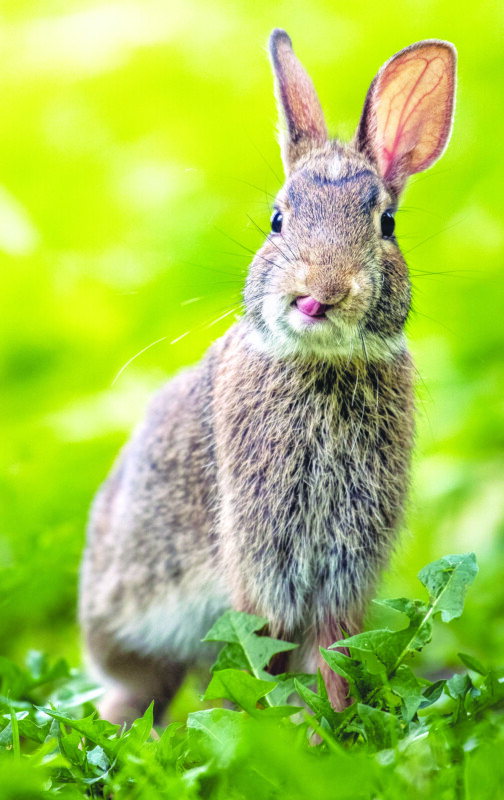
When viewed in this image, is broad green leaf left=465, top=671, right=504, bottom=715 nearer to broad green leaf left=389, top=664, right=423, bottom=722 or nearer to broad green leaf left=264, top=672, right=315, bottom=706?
broad green leaf left=389, top=664, right=423, bottom=722

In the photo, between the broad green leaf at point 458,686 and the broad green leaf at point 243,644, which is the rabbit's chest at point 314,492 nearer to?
the broad green leaf at point 243,644

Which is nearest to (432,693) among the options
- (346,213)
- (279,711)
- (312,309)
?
(279,711)

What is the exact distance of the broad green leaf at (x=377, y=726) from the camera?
7.78ft

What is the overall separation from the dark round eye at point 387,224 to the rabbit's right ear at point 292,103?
0.44 m

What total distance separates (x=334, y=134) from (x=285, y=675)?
2093 mm

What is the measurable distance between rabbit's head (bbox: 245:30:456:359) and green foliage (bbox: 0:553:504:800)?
2.58ft

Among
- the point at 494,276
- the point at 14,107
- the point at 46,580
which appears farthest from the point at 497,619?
the point at 14,107

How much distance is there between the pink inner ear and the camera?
3.13 metres

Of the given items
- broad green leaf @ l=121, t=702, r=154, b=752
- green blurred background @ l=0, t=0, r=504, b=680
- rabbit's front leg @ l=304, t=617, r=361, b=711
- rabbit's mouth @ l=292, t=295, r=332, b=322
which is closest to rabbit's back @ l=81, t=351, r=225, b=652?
green blurred background @ l=0, t=0, r=504, b=680

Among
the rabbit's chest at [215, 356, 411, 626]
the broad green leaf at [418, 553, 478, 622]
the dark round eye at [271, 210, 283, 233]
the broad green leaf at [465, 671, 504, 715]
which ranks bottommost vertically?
the broad green leaf at [465, 671, 504, 715]

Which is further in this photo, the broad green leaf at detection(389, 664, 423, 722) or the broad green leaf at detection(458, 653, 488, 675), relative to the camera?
the broad green leaf at detection(458, 653, 488, 675)

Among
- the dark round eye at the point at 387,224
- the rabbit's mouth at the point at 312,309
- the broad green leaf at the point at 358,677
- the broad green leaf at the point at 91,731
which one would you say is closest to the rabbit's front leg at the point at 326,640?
the broad green leaf at the point at 358,677

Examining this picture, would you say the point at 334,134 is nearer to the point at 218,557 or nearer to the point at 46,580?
the point at 218,557

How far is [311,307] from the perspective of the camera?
259 centimetres
